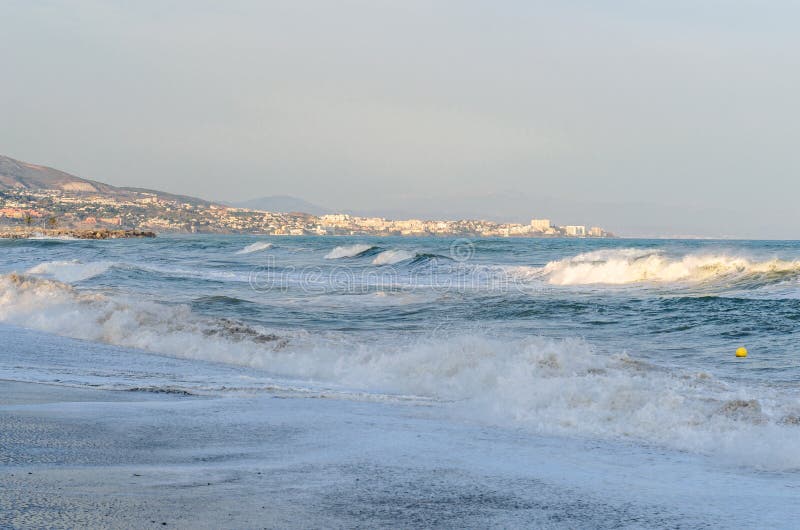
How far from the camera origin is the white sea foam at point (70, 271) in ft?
92.3

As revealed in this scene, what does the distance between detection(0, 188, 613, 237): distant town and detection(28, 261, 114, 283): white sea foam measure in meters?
118

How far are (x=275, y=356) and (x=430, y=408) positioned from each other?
413 centimetres

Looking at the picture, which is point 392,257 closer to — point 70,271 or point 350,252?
point 350,252

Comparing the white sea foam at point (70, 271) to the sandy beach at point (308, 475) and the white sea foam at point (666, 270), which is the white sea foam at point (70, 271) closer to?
the white sea foam at point (666, 270)

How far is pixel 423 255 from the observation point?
4456 centimetres

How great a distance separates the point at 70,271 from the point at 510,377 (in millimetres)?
25313

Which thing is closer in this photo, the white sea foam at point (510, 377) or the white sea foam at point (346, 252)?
the white sea foam at point (510, 377)

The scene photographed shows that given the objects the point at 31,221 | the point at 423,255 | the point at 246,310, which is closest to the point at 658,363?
the point at 246,310

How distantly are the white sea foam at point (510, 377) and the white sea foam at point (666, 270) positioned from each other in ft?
53.6

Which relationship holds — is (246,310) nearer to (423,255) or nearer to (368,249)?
(423,255)

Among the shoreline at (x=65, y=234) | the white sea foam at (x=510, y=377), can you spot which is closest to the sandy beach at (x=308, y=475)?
the white sea foam at (x=510, y=377)

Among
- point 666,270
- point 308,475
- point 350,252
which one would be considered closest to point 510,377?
point 308,475

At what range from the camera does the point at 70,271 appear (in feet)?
97.9

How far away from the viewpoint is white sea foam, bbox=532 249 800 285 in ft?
Answer: 82.8
